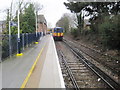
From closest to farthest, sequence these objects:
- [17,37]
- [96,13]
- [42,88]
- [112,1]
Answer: [42,88] → [17,37] → [112,1] → [96,13]

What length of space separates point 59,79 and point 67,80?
119 centimetres

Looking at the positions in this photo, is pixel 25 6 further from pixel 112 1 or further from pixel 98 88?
pixel 98 88

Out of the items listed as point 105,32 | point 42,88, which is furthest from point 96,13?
point 42,88

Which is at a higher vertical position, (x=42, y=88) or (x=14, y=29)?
(x=14, y=29)

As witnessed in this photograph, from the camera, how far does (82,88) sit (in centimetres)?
665

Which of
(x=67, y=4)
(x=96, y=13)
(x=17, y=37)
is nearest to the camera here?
(x=17, y=37)

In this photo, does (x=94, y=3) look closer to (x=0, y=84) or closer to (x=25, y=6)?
(x=25, y=6)

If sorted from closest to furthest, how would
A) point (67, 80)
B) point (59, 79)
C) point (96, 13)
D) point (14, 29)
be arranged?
point (59, 79)
point (67, 80)
point (14, 29)
point (96, 13)

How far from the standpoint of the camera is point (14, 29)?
16.9 meters

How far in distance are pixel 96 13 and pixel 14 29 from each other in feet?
44.8

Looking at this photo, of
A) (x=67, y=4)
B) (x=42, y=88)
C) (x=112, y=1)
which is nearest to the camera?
(x=42, y=88)

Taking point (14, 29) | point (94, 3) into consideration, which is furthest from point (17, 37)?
point (94, 3)

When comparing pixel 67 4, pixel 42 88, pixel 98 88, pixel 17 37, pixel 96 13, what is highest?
pixel 67 4

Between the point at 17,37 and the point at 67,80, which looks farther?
the point at 17,37
